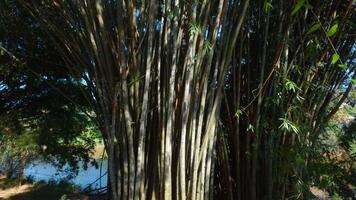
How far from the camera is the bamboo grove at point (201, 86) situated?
2623mm

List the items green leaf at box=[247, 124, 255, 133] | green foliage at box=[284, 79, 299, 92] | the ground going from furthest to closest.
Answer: the ground < green leaf at box=[247, 124, 255, 133] < green foliage at box=[284, 79, 299, 92]

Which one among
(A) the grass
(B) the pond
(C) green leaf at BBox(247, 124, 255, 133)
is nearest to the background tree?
(B) the pond

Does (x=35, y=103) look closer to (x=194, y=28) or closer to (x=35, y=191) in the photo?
(x=35, y=191)

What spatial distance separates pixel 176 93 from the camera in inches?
106

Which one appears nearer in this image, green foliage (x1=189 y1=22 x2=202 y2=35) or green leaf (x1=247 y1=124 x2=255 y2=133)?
green foliage (x1=189 y1=22 x2=202 y2=35)

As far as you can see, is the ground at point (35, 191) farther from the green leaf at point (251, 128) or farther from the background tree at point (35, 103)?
the green leaf at point (251, 128)

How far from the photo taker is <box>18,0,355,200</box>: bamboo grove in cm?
262

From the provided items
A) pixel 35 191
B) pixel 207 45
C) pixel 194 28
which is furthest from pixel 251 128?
pixel 35 191

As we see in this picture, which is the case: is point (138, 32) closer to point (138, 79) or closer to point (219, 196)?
point (138, 79)

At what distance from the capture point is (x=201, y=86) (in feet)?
8.87

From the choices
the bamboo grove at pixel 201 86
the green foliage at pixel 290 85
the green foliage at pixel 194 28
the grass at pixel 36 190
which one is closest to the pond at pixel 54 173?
the grass at pixel 36 190

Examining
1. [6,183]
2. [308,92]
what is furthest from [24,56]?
[308,92]

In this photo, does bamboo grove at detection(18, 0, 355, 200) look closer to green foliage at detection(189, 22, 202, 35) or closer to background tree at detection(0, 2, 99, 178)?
green foliage at detection(189, 22, 202, 35)

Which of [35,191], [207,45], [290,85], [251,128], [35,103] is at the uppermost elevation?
[35,103]
